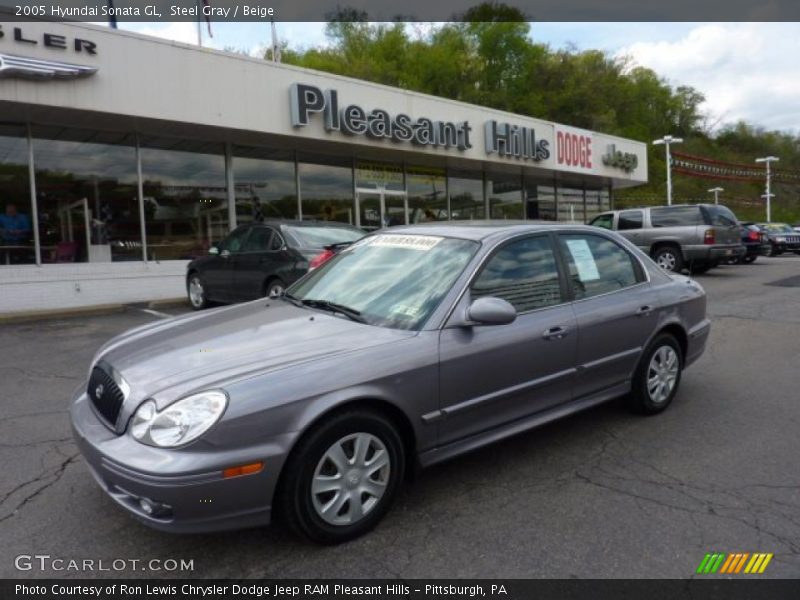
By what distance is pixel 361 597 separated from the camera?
2.53 metres

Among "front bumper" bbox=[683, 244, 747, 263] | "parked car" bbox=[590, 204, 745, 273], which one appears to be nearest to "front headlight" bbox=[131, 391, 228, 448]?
"parked car" bbox=[590, 204, 745, 273]

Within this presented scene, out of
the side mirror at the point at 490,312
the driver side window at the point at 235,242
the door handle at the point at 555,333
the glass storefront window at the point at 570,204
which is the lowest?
the door handle at the point at 555,333

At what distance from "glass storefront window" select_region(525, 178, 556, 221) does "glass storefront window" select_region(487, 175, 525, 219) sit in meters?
0.35

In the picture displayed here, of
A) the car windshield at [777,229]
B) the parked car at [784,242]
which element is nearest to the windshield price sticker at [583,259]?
the parked car at [784,242]

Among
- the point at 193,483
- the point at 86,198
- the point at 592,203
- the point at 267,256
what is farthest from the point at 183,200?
the point at 592,203

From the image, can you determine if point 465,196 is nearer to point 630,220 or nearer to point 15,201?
point 630,220

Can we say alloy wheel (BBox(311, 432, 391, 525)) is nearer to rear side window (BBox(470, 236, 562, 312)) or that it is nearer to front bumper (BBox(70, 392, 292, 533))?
front bumper (BBox(70, 392, 292, 533))

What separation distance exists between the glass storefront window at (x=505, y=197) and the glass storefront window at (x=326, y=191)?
6378mm

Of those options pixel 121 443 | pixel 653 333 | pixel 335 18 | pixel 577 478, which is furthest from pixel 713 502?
pixel 335 18

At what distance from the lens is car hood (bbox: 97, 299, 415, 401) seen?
2.87 metres

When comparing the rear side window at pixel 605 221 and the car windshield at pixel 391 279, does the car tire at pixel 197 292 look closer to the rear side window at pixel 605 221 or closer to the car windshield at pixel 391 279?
the car windshield at pixel 391 279

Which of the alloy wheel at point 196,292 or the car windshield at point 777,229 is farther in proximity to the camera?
the car windshield at point 777,229

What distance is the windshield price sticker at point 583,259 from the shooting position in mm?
4254

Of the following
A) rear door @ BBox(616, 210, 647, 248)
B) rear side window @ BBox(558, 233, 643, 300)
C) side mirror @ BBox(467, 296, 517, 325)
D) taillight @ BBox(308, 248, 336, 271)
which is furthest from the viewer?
rear door @ BBox(616, 210, 647, 248)
